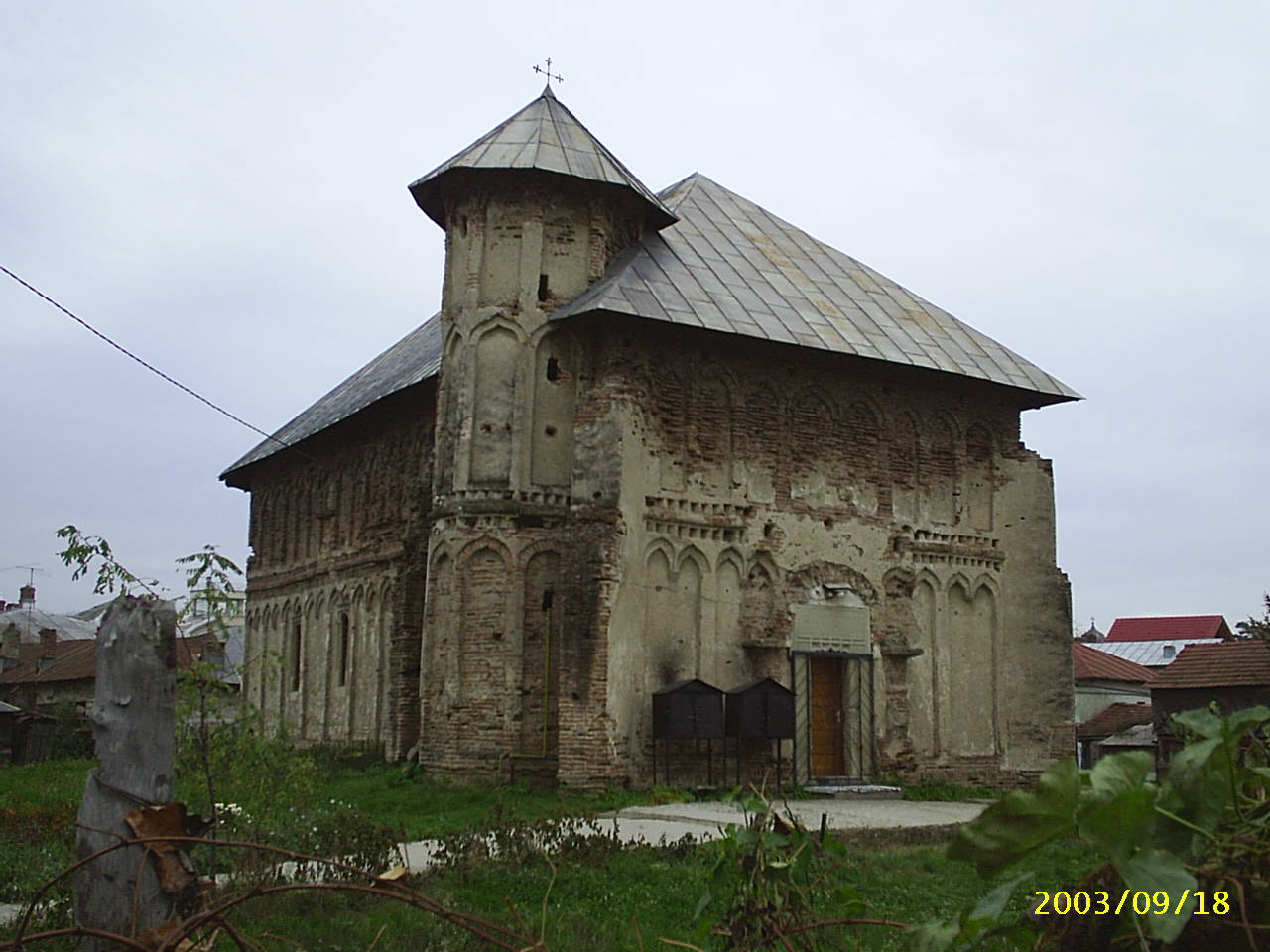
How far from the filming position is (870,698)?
20.7m

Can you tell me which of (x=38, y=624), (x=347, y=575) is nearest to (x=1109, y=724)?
(x=347, y=575)

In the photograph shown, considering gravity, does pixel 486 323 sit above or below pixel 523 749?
above

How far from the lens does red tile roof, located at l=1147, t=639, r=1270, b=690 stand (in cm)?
2722

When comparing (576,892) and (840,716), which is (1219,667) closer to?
(840,716)

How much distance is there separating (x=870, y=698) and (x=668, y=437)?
537 cm

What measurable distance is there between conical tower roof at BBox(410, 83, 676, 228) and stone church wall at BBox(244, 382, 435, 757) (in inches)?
169

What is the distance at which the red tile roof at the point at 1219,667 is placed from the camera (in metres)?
27.2

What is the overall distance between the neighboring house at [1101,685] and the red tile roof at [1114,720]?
1.95 meters

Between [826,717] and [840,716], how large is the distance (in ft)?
0.88

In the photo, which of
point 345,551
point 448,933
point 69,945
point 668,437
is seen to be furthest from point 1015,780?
point 69,945

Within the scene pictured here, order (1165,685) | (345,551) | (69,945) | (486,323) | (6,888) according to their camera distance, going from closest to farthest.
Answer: (69,945) → (6,888) → (486,323) → (345,551) → (1165,685)

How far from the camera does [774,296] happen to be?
853 inches

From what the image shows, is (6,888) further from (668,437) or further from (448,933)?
(668,437)

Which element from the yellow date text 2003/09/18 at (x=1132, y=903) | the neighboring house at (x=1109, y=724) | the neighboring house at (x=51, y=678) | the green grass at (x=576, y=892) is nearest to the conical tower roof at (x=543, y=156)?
the green grass at (x=576, y=892)
